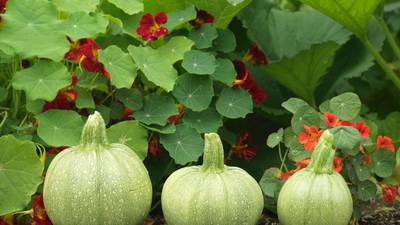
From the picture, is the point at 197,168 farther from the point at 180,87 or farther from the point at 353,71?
the point at 353,71

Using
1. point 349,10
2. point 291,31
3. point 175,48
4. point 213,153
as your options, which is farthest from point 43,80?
point 291,31

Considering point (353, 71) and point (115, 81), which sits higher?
point (115, 81)

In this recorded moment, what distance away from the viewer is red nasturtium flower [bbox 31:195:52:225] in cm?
218

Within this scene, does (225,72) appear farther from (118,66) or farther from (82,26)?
(82,26)

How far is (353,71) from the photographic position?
3.17m

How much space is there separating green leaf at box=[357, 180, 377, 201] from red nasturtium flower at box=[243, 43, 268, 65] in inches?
25.3

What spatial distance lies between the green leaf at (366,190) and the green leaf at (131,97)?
2.38 ft

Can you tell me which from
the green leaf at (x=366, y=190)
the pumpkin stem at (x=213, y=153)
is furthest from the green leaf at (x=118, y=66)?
the green leaf at (x=366, y=190)

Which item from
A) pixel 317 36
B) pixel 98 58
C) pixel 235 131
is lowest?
pixel 235 131

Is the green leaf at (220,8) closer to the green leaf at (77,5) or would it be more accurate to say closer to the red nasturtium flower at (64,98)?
the green leaf at (77,5)

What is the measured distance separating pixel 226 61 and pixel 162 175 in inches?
17.4

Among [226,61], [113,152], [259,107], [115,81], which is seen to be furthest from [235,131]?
[113,152]

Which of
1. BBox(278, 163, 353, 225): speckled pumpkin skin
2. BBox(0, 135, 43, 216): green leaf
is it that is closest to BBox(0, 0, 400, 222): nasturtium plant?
BBox(0, 135, 43, 216): green leaf

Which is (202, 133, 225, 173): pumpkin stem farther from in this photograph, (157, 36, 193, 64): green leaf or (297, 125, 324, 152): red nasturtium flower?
(157, 36, 193, 64): green leaf
